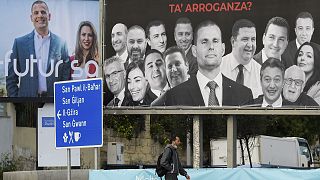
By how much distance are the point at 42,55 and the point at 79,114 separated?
7369 mm

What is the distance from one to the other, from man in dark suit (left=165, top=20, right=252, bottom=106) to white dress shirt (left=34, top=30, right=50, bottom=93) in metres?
4.19

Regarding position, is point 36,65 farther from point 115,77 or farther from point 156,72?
point 156,72

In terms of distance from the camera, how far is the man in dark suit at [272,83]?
2206cm

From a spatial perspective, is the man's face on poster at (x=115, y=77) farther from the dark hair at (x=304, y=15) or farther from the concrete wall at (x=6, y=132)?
the concrete wall at (x=6, y=132)

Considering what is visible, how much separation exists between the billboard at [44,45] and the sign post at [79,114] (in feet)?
21.2

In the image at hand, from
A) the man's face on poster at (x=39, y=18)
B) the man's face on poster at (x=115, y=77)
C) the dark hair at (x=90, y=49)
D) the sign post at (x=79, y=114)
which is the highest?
the man's face on poster at (x=39, y=18)

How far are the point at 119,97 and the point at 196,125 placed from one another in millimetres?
2341

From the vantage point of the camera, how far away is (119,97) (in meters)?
23.4

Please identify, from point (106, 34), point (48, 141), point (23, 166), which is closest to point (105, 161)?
point (23, 166)

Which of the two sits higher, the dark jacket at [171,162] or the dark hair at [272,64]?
the dark hair at [272,64]

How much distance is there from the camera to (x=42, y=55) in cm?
2428

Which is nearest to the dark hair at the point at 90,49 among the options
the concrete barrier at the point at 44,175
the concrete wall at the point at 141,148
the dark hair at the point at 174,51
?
the dark hair at the point at 174,51

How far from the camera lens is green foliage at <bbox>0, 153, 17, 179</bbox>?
26.9 meters

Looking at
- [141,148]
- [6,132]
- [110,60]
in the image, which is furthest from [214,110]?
[141,148]
